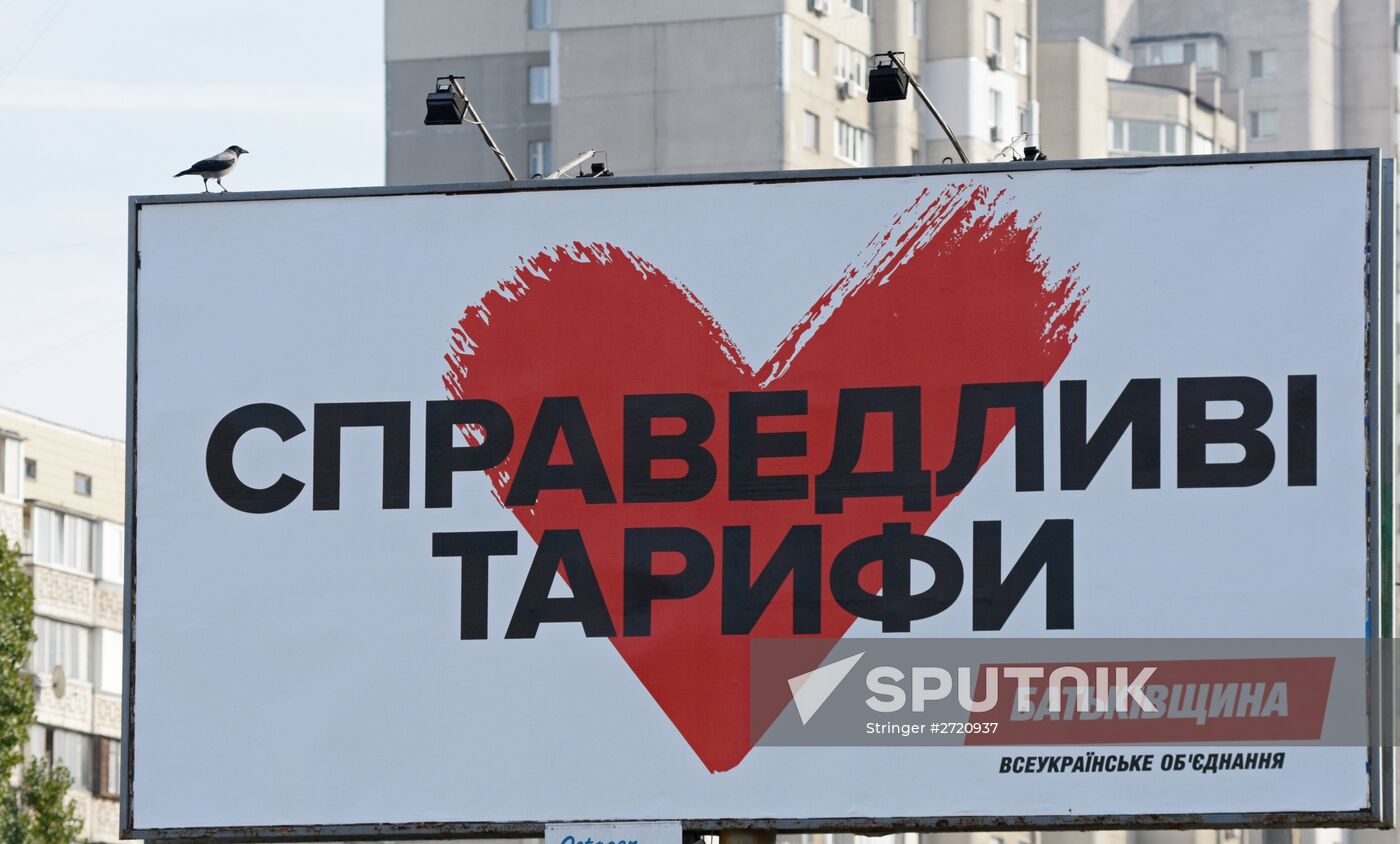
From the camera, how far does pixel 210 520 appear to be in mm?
14945

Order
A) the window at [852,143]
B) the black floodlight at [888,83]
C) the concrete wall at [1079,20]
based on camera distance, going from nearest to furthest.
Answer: the black floodlight at [888,83] < the window at [852,143] < the concrete wall at [1079,20]

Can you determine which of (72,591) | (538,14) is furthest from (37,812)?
(538,14)

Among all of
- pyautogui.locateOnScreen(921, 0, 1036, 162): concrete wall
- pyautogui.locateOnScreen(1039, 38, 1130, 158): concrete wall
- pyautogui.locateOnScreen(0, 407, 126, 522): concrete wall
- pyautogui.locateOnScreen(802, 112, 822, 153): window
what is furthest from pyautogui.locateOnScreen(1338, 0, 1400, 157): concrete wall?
pyautogui.locateOnScreen(0, 407, 126, 522): concrete wall

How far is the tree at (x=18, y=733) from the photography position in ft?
133

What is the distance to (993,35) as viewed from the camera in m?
67.6

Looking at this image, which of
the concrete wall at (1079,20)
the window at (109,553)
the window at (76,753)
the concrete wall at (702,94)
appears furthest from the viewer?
the concrete wall at (1079,20)

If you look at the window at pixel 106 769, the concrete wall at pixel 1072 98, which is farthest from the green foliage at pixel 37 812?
the concrete wall at pixel 1072 98

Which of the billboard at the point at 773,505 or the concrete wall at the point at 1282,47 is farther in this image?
the concrete wall at the point at 1282,47

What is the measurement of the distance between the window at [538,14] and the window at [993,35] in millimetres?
10597

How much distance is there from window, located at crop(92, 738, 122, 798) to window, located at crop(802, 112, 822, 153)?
1969cm

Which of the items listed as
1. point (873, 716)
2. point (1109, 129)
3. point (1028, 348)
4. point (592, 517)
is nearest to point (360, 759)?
point (592, 517)

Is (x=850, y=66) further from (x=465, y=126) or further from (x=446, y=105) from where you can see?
(x=446, y=105)

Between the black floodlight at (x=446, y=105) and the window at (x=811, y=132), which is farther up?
the window at (x=811, y=132)

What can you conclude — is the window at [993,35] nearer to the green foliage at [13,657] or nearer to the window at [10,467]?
the window at [10,467]
